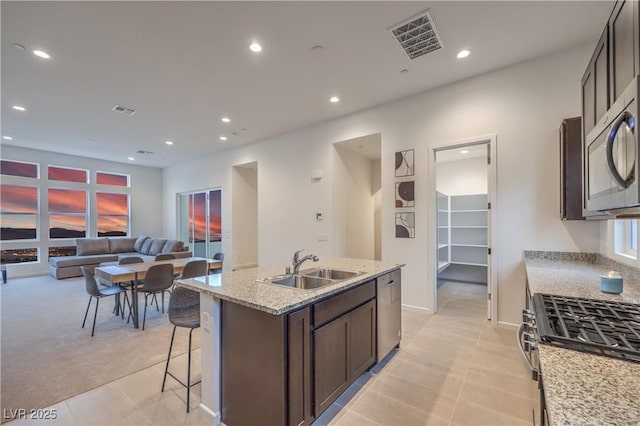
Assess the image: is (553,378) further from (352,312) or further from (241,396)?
(241,396)

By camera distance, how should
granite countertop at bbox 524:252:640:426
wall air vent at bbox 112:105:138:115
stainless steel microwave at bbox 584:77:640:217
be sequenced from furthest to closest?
wall air vent at bbox 112:105:138:115 < stainless steel microwave at bbox 584:77:640:217 < granite countertop at bbox 524:252:640:426

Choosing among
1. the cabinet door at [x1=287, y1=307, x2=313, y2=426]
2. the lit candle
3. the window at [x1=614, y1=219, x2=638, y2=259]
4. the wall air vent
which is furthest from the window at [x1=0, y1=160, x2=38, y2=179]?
the window at [x1=614, y1=219, x2=638, y2=259]

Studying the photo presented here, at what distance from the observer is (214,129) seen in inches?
234

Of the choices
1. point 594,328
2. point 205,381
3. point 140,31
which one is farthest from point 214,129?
point 594,328

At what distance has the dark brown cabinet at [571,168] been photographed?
2807mm

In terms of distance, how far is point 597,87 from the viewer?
5.15 feet

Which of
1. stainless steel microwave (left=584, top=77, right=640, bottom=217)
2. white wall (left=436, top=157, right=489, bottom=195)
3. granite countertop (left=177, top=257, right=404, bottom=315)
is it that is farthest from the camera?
white wall (left=436, top=157, right=489, bottom=195)

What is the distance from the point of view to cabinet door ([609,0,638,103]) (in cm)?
112

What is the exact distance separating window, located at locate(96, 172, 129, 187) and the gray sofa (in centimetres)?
178

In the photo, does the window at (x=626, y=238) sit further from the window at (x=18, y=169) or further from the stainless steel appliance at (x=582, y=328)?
the window at (x=18, y=169)

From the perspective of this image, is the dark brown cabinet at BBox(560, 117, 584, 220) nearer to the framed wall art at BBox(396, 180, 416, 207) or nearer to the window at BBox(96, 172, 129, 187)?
the framed wall art at BBox(396, 180, 416, 207)

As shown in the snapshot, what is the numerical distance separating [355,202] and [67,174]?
8279 millimetres

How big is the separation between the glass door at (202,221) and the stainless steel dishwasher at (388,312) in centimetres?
621

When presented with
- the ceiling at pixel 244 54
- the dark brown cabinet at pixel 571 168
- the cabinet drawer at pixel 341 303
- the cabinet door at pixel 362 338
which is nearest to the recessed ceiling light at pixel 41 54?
the ceiling at pixel 244 54
